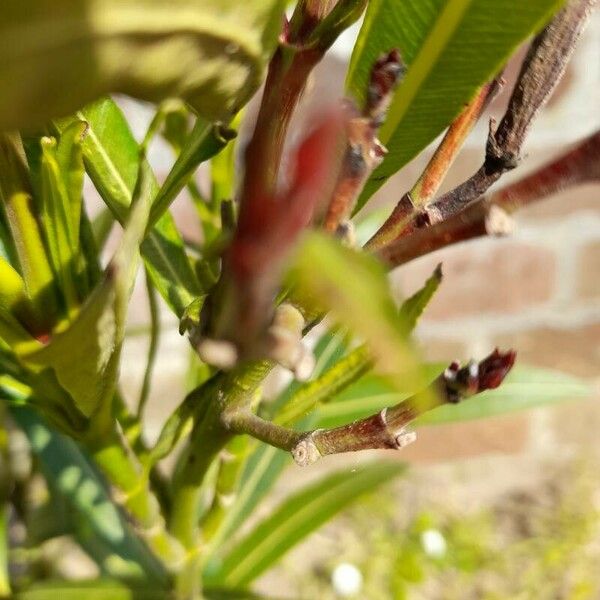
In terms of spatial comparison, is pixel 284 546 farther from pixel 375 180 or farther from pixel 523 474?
pixel 523 474

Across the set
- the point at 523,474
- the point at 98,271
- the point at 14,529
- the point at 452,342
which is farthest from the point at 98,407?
the point at 523,474

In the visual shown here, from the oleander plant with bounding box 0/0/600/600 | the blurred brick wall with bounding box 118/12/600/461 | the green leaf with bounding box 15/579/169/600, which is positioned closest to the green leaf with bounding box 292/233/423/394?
the oleander plant with bounding box 0/0/600/600

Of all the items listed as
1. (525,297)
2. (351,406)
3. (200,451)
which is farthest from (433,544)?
(200,451)

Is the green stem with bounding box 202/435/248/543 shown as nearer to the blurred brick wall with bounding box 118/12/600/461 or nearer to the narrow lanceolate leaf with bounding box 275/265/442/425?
the narrow lanceolate leaf with bounding box 275/265/442/425

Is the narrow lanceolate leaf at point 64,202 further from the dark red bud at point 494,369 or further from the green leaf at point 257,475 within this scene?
the green leaf at point 257,475

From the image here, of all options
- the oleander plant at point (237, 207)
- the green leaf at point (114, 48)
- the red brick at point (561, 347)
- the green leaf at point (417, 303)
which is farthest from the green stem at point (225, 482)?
the red brick at point (561, 347)

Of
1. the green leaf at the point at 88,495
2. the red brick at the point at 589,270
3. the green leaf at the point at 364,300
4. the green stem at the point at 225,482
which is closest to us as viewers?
the green leaf at the point at 364,300
